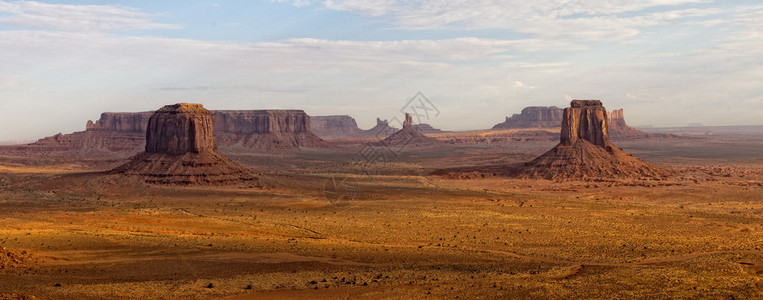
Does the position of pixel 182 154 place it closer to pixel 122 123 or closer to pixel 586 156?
pixel 586 156

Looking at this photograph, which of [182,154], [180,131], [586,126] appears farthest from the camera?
[586,126]

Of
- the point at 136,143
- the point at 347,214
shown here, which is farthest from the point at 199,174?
the point at 136,143

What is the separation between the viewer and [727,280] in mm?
27688

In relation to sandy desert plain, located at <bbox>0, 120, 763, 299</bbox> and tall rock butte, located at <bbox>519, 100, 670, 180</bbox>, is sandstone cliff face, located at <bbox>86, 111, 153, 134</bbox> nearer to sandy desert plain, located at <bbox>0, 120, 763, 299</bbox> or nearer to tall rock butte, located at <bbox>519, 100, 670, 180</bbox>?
sandy desert plain, located at <bbox>0, 120, 763, 299</bbox>

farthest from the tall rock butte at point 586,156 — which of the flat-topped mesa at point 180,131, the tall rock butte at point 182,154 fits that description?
the flat-topped mesa at point 180,131

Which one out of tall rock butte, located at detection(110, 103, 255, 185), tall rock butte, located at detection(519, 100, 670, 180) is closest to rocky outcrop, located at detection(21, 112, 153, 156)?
tall rock butte, located at detection(110, 103, 255, 185)

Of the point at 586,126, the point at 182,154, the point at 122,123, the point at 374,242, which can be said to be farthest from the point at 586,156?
the point at 122,123

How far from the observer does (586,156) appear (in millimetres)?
94625

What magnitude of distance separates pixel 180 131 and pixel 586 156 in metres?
58.0

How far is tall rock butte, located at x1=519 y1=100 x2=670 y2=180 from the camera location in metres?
92.2

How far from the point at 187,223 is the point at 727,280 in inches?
1405

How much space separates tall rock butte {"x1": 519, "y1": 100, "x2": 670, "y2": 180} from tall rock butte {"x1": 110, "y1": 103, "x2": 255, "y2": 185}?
144ft

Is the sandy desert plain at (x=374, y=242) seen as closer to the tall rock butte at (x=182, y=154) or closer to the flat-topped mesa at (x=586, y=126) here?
the tall rock butte at (x=182, y=154)

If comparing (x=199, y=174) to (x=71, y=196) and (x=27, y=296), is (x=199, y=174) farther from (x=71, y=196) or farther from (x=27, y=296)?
(x=27, y=296)
